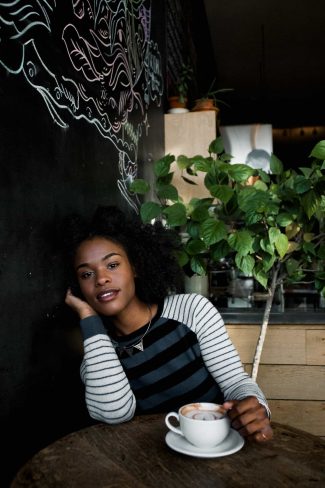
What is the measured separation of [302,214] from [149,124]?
120 centimetres

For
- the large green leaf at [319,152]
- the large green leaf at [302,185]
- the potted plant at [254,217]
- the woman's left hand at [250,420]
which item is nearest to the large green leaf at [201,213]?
the potted plant at [254,217]

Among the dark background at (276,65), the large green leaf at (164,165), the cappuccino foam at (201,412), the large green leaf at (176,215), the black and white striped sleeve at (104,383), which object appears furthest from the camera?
the dark background at (276,65)

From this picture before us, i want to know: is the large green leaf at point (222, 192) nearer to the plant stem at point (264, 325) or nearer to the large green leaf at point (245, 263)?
the large green leaf at point (245, 263)

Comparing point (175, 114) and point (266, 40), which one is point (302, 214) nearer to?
point (175, 114)

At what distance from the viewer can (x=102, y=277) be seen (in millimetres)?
1483

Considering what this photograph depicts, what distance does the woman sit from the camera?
4.62 ft

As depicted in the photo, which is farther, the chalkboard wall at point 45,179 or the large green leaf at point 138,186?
the large green leaf at point 138,186

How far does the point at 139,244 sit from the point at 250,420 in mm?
920

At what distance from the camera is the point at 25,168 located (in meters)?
1.27

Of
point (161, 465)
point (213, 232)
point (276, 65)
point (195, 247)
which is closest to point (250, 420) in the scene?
point (161, 465)

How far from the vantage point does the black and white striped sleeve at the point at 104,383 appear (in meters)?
1.29

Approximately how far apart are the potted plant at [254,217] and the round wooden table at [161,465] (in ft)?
3.60

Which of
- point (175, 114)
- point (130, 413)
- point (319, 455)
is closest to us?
point (319, 455)

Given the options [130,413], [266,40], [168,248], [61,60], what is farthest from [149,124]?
[266,40]
